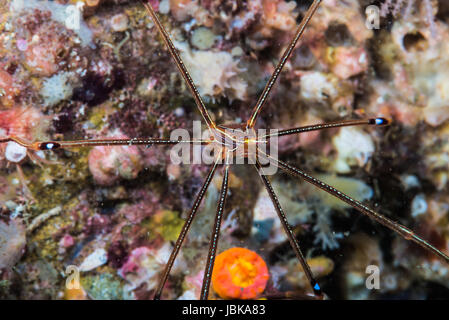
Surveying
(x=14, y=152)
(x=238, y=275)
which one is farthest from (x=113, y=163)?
(x=238, y=275)

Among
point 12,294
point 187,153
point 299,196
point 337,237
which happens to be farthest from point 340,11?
point 12,294

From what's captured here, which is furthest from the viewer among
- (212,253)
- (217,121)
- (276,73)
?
(217,121)

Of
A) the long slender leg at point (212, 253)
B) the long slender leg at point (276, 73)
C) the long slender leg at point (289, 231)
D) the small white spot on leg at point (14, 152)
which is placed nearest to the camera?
the long slender leg at point (212, 253)

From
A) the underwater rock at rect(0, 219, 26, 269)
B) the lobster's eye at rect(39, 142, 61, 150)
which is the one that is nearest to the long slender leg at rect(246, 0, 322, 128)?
the lobster's eye at rect(39, 142, 61, 150)

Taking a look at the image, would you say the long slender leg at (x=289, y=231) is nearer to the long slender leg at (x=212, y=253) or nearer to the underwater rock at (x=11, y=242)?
the long slender leg at (x=212, y=253)

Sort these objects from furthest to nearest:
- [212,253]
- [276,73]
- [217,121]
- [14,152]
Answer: [217,121] → [14,152] → [276,73] → [212,253]

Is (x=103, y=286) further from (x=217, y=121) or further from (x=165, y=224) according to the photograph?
(x=217, y=121)

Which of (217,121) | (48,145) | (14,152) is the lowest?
(48,145)

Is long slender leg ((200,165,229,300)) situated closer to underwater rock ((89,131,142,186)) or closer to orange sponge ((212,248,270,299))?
orange sponge ((212,248,270,299))

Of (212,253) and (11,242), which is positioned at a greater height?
(11,242)

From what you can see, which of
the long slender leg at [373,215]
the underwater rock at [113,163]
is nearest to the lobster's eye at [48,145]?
the underwater rock at [113,163]
